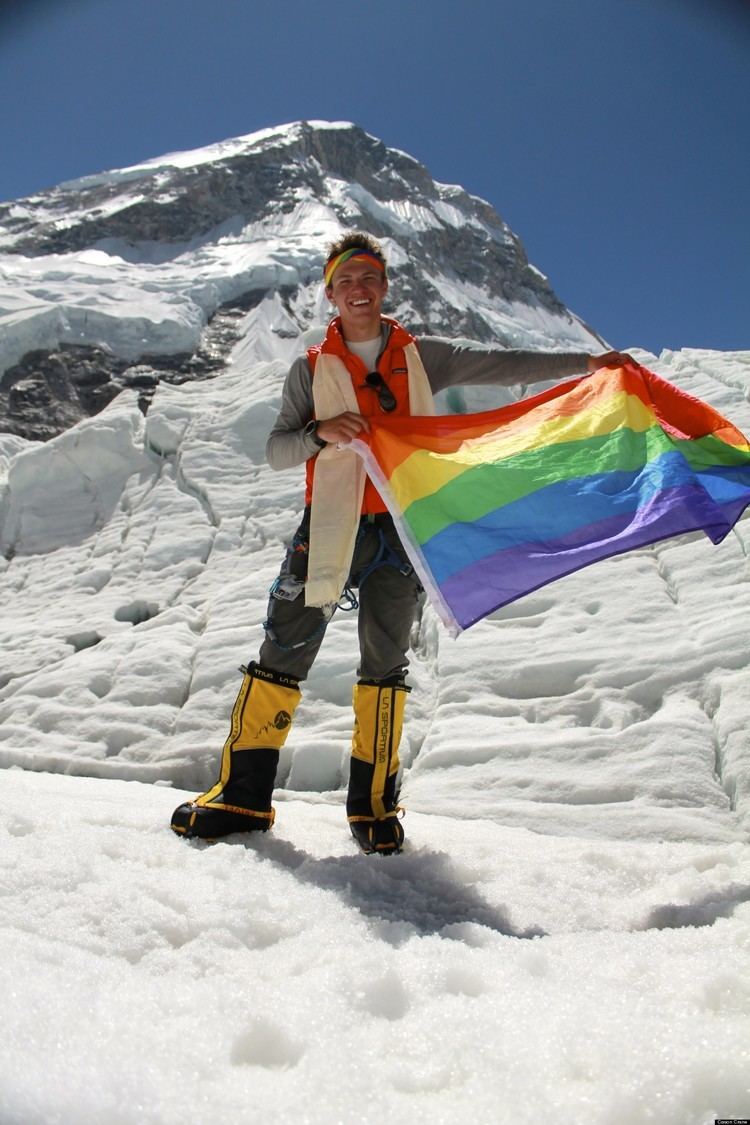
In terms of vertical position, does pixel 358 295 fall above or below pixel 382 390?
above

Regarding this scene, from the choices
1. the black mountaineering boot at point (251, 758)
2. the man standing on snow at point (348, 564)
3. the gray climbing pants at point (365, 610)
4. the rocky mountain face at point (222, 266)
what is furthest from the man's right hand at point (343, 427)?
the rocky mountain face at point (222, 266)

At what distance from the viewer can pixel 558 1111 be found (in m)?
1.09

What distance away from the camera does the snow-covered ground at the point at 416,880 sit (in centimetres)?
115

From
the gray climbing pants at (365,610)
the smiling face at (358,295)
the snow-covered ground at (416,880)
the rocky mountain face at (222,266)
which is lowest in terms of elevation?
the snow-covered ground at (416,880)

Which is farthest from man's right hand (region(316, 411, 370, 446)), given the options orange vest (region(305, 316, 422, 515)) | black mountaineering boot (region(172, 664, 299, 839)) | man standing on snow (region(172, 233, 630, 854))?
black mountaineering boot (region(172, 664, 299, 839))

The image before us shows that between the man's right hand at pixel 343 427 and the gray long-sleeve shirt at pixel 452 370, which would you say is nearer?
the man's right hand at pixel 343 427

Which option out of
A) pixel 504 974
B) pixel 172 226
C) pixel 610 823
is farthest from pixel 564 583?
pixel 172 226

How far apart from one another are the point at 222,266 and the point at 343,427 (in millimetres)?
35485

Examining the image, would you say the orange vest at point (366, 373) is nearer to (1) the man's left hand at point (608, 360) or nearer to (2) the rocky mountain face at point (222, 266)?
(1) the man's left hand at point (608, 360)

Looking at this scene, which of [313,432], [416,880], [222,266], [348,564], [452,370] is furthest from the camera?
[222,266]

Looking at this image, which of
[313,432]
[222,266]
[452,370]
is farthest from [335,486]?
[222,266]

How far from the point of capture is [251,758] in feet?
9.09

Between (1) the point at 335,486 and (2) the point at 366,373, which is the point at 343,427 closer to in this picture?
(1) the point at 335,486

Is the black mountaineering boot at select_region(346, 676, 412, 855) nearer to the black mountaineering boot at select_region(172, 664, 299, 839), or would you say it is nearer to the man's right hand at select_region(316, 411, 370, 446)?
the black mountaineering boot at select_region(172, 664, 299, 839)
